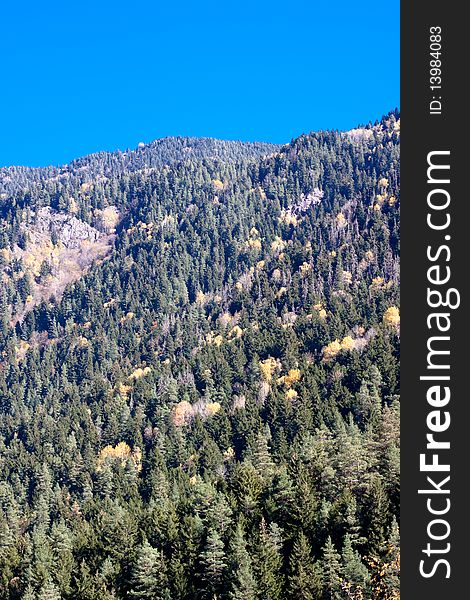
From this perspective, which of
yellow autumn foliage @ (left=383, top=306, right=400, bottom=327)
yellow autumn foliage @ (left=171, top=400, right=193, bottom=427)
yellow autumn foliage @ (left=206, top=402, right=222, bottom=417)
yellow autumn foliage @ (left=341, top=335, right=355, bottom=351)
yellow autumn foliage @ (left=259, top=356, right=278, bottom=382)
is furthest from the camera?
yellow autumn foliage @ (left=383, top=306, right=400, bottom=327)

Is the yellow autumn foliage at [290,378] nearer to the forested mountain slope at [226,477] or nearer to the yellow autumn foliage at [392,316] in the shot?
the forested mountain slope at [226,477]

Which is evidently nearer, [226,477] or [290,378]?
[226,477]

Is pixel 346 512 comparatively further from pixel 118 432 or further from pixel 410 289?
pixel 118 432

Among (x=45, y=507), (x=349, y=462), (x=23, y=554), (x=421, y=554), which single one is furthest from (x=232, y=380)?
(x=421, y=554)

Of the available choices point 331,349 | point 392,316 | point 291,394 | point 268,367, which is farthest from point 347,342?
point 291,394

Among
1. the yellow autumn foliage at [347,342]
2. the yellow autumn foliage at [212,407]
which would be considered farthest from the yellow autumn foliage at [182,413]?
the yellow autumn foliage at [347,342]

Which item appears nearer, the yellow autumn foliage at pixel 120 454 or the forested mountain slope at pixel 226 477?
the forested mountain slope at pixel 226 477

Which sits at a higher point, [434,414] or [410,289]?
[410,289]

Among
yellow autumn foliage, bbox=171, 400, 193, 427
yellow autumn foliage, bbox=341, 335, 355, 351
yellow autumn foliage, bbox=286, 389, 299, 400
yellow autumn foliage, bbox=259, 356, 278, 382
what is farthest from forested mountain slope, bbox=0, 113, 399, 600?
yellow autumn foliage, bbox=341, 335, 355, 351

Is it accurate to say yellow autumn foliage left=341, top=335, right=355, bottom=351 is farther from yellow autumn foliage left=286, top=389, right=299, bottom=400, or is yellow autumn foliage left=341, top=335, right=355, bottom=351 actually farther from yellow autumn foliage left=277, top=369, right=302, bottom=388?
yellow autumn foliage left=286, top=389, right=299, bottom=400

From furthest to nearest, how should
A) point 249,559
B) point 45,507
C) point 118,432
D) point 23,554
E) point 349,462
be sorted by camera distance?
1. point 118,432
2. point 45,507
3. point 23,554
4. point 349,462
5. point 249,559

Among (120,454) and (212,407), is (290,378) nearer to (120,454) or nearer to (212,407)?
(212,407)

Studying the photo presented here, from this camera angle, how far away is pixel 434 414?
15.1m

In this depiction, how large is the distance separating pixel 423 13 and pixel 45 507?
113m
